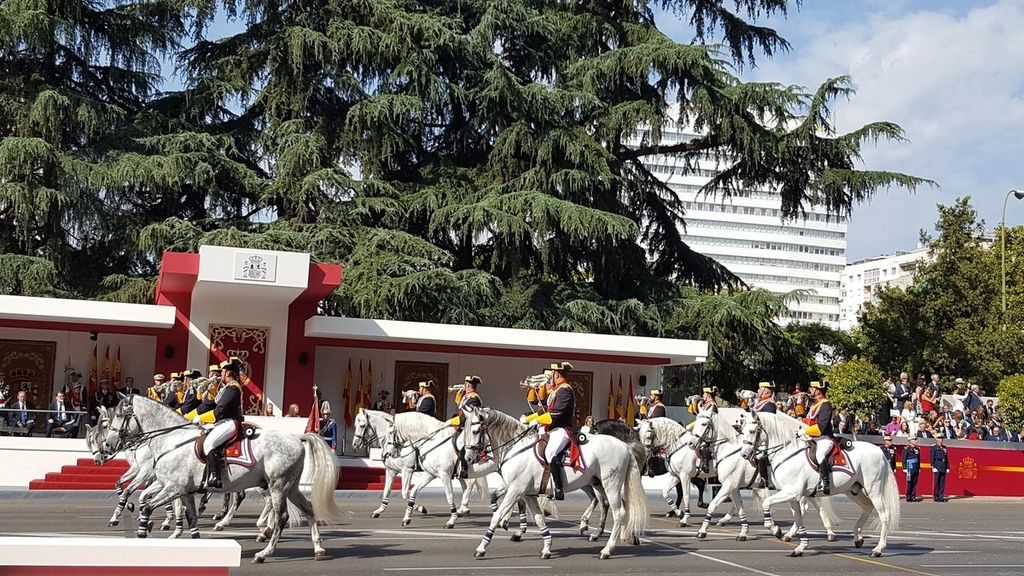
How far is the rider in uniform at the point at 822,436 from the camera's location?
15148mm

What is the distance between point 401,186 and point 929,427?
1725 centimetres

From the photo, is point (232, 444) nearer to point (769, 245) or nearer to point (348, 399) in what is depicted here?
point (348, 399)

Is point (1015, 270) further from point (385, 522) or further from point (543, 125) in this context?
point (385, 522)

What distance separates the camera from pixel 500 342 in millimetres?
29188

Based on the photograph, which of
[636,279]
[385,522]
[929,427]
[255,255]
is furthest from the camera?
[636,279]

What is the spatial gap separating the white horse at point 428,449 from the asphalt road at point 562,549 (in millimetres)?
542

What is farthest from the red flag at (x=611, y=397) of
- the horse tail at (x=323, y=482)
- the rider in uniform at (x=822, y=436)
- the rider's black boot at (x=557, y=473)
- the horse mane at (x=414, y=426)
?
the horse tail at (x=323, y=482)

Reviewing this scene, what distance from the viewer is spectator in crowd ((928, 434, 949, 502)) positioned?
28.5m

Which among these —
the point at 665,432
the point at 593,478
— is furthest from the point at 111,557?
the point at 665,432

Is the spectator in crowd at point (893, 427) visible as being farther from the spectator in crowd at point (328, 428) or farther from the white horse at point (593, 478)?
the white horse at point (593, 478)

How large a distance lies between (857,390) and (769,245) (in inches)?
4936

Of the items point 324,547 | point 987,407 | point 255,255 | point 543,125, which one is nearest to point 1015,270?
point 987,407

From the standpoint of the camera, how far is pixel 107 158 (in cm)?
3212

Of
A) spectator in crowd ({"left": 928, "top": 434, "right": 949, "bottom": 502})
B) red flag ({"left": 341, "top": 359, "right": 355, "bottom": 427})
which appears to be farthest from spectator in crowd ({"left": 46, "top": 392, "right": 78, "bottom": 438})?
spectator in crowd ({"left": 928, "top": 434, "right": 949, "bottom": 502})
